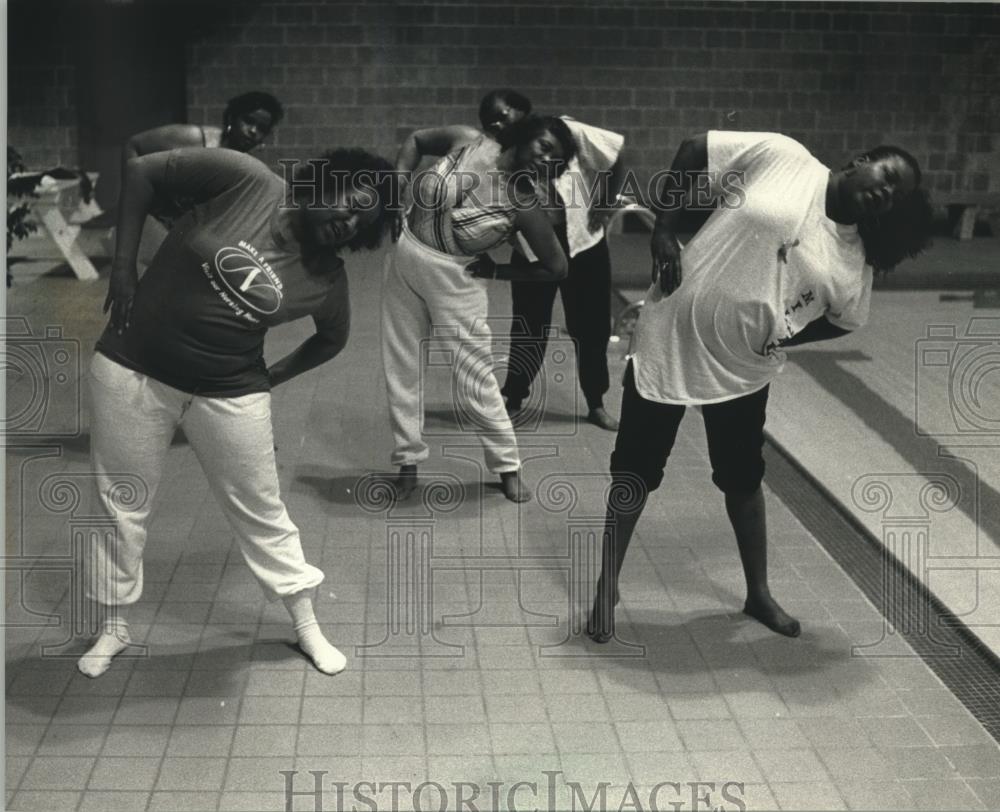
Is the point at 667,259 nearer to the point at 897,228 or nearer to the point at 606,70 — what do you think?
the point at 897,228

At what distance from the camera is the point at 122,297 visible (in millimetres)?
3258

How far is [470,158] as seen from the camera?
4.41 meters

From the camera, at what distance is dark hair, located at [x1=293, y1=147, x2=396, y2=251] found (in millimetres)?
3223

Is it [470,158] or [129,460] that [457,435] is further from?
[129,460]

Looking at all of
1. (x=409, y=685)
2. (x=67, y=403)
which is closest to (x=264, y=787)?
(x=409, y=685)

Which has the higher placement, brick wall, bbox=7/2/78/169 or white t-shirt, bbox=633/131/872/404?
white t-shirt, bbox=633/131/872/404

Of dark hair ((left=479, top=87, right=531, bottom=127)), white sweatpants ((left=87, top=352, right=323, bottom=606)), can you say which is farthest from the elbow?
white sweatpants ((left=87, top=352, right=323, bottom=606))

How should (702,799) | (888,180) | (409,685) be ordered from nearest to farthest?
(702,799)
(888,180)
(409,685)

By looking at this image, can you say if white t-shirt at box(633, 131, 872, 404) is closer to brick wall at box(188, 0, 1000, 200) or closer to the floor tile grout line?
the floor tile grout line

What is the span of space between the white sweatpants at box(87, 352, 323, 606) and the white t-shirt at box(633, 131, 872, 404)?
0.99m

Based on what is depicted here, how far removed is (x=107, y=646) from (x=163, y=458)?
0.57m

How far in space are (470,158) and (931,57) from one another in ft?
24.3

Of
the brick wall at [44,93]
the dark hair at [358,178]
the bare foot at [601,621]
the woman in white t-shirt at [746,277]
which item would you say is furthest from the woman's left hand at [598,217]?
the brick wall at [44,93]

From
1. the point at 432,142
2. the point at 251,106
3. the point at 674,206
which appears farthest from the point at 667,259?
the point at 432,142
